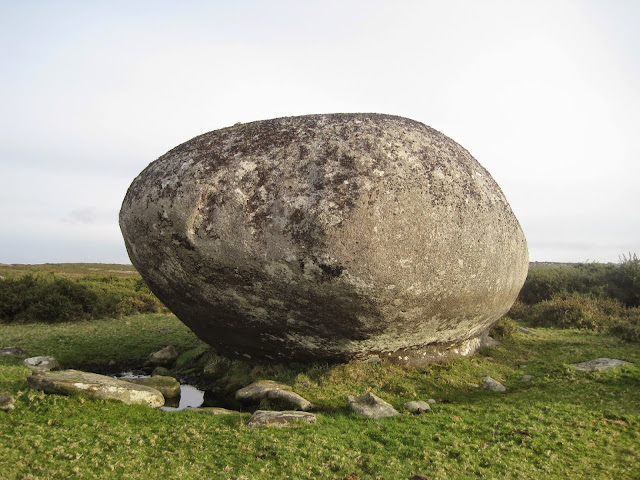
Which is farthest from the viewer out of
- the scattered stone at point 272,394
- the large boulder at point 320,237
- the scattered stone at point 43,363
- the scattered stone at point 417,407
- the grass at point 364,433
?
the scattered stone at point 43,363

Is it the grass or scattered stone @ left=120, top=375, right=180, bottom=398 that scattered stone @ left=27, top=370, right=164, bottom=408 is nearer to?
the grass

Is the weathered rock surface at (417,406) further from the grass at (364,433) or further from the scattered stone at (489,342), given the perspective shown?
the scattered stone at (489,342)

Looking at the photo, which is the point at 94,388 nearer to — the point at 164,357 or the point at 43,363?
the point at 43,363

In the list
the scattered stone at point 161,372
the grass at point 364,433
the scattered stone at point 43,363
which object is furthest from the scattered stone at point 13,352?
the scattered stone at point 161,372

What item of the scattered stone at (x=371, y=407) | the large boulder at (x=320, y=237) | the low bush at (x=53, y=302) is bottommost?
the scattered stone at (x=371, y=407)

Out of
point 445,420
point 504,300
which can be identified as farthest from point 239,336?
point 504,300

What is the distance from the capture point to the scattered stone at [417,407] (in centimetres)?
731

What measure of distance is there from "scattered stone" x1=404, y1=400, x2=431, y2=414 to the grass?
0.14 m

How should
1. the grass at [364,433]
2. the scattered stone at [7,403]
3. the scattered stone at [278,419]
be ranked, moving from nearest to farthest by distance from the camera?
the grass at [364,433], the scattered stone at [7,403], the scattered stone at [278,419]

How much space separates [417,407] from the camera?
7379 millimetres

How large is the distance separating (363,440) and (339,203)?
11.6 ft

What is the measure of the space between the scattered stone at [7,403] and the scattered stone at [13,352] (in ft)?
16.3

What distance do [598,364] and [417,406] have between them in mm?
4949

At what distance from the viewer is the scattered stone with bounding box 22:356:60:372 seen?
31.2 feet
